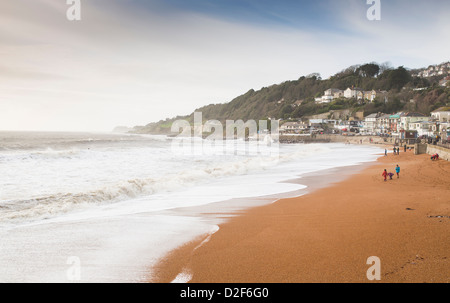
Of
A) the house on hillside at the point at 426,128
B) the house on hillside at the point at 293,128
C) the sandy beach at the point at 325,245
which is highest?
the house on hillside at the point at 293,128

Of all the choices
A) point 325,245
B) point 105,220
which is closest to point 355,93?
point 325,245

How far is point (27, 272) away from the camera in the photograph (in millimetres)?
4988

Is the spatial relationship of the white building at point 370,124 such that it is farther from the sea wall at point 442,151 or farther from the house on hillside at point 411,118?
the sea wall at point 442,151

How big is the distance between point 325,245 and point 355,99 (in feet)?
432

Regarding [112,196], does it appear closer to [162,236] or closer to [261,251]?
[162,236]

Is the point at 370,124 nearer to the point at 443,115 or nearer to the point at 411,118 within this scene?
the point at 411,118

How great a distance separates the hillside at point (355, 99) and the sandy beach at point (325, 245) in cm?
9400

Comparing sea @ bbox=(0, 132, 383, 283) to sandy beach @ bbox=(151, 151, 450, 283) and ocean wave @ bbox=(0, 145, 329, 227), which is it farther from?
sandy beach @ bbox=(151, 151, 450, 283)

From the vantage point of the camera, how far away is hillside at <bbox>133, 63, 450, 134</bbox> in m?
94.8

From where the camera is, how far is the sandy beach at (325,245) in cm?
462

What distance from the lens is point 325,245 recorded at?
228 inches

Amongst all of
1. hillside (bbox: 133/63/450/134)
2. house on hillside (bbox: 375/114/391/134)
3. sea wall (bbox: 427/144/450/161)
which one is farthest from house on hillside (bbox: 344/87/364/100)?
sea wall (bbox: 427/144/450/161)

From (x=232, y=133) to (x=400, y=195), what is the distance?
5017 inches

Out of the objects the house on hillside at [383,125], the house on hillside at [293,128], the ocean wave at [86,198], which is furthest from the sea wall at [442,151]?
the house on hillside at [293,128]
